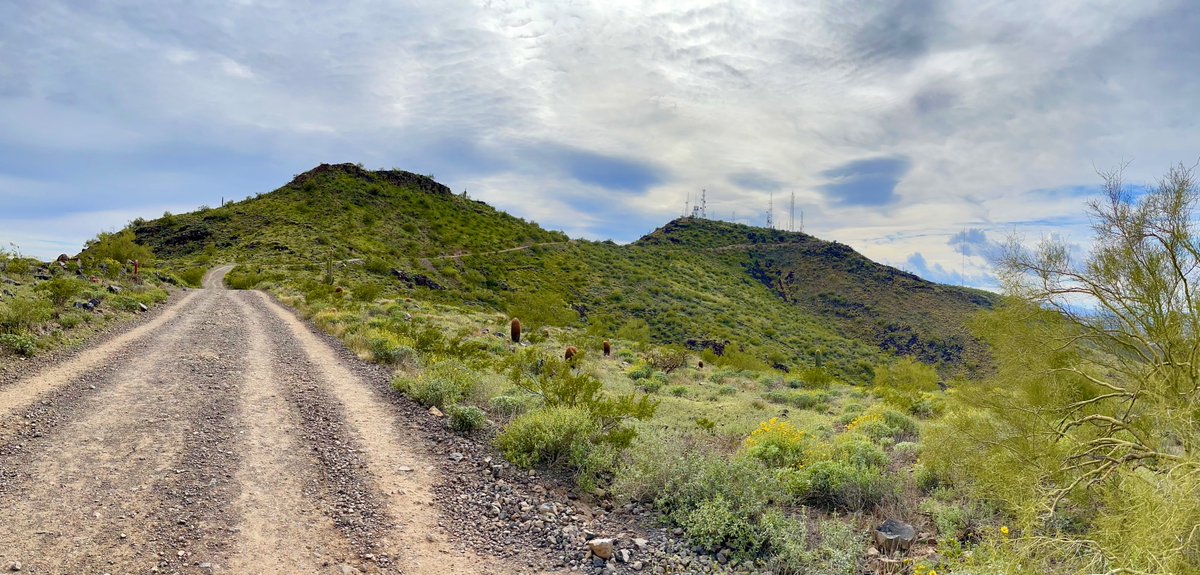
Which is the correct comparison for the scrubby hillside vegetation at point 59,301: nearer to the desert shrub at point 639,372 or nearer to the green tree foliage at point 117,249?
the green tree foliage at point 117,249

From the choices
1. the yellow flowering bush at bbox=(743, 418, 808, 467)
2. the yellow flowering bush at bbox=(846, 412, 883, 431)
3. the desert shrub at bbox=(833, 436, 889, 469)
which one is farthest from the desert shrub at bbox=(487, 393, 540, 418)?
the yellow flowering bush at bbox=(846, 412, 883, 431)

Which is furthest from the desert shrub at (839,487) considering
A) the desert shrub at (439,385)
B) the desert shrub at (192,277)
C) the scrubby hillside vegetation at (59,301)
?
the desert shrub at (192,277)

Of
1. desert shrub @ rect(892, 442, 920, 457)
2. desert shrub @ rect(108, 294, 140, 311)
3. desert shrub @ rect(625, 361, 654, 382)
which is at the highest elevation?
desert shrub @ rect(108, 294, 140, 311)

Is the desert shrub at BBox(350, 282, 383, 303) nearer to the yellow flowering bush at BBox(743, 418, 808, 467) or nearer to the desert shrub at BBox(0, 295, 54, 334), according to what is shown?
the desert shrub at BBox(0, 295, 54, 334)

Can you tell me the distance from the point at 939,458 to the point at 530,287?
43083mm

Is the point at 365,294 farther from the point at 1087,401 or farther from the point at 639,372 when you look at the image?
the point at 1087,401

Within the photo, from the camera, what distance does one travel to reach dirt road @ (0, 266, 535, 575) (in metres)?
4.21

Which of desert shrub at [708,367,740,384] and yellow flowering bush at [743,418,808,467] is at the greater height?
yellow flowering bush at [743,418,808,467]

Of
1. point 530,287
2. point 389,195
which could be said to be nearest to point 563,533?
point 530,287

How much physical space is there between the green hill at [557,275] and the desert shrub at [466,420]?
16965mm

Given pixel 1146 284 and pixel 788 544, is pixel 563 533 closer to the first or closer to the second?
pixel 788 544

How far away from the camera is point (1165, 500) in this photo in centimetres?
329

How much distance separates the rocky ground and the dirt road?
0.06ft

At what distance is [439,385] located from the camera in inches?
348
